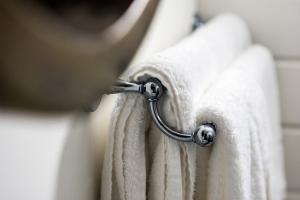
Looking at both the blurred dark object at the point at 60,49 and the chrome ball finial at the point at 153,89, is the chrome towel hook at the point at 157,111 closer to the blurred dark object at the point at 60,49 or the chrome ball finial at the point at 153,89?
the chrome ball finial at the point at 153,89

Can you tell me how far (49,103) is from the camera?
0.72 feet

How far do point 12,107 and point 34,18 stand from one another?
0.05m

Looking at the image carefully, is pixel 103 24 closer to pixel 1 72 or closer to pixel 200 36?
pixel 1 72

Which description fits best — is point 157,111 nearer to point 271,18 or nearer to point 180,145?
point 180,145

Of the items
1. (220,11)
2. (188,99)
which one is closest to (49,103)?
(188,99)

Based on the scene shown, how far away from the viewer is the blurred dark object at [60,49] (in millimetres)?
203

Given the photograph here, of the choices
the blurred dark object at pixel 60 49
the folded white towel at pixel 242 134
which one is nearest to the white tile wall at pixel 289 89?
the folded white towel at pixel 242 134

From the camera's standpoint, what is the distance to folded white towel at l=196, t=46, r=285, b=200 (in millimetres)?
521

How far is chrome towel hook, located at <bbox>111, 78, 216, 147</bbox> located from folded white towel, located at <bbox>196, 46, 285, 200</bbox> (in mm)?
32

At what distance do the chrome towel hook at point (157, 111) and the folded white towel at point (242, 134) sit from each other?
0.10 ft

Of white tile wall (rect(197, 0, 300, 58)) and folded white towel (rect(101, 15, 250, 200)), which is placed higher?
white tile wall (rect(197, 0, 300, 58))

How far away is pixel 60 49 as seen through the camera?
0.21 m

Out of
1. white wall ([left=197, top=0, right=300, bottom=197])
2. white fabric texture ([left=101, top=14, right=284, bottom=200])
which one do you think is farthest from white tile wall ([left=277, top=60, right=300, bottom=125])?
white fabric texture ([left=101, top=14, right=284, bottom=200])

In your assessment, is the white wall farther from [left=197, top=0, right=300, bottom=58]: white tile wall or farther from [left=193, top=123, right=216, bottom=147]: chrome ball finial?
[left=193, top=123, right=216, bottom=147]: chrome ball finial
